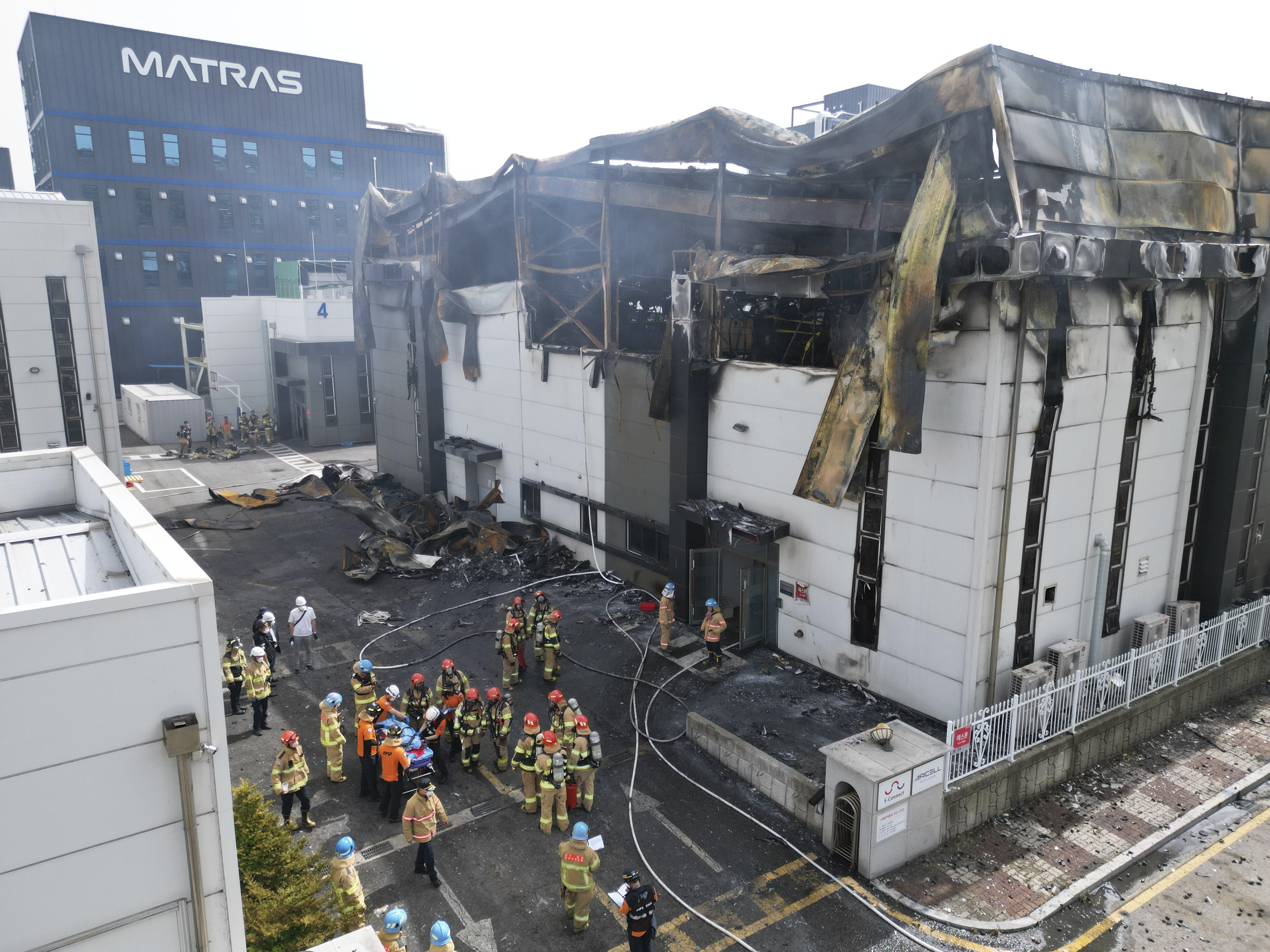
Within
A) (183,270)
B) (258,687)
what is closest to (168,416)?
(183,270)

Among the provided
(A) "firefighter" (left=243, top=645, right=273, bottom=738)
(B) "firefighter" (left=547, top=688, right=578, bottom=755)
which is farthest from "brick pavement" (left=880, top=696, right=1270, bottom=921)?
(A) "firefighter" (left=243, top=645, right=273, bottom=738)

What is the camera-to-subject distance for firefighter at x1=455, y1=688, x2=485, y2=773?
41.2 ft

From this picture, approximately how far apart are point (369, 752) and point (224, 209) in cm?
4734

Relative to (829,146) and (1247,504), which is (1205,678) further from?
(829,146)

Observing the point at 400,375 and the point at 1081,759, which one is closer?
the point at 1081,759

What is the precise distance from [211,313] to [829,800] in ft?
127

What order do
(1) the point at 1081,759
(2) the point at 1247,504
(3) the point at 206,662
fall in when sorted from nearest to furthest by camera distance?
(3) the point at 206,662 < (1) the point at 1081,759 < (2) the point at 1247,504

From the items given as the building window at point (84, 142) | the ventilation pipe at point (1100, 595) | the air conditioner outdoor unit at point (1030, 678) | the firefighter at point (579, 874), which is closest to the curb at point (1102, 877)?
the air conditioner outdoor unit at point (1030, 678)

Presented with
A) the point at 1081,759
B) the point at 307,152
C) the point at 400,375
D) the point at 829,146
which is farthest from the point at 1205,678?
the point at 307,152

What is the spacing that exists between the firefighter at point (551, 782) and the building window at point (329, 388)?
30712 millimetres

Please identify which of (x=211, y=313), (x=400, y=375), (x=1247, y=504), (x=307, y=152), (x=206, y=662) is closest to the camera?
(x=206, y=662)

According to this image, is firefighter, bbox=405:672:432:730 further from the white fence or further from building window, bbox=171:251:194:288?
building window, bbox=171:251:194:288

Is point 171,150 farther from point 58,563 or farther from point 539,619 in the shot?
point 58,563

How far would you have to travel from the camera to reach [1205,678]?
47.8 feet
